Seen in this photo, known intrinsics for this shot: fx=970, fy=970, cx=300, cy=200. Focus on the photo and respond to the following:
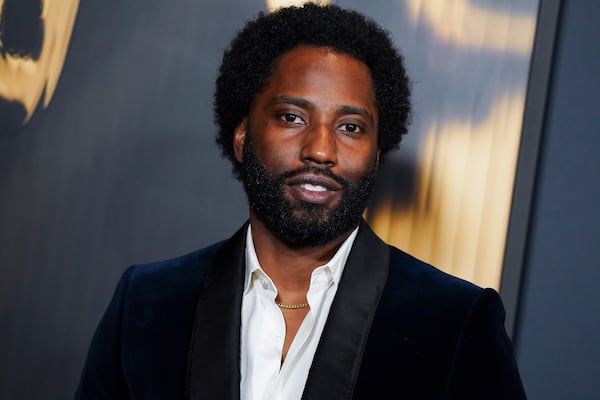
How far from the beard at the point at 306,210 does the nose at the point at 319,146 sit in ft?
0.06

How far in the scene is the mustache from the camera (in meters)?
2.01

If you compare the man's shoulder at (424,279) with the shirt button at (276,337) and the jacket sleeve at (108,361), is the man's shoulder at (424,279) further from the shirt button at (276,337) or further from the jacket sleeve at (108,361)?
the jacket sleeve at (108,361)

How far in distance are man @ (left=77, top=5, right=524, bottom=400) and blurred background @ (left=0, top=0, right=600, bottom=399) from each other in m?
0.41

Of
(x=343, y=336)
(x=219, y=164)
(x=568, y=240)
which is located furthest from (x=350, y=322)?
(x=219, y=164)

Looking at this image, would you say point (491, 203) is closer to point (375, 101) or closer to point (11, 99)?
point (375, 101)

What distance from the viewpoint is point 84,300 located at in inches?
117

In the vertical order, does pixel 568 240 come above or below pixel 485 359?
above

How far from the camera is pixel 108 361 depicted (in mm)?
2215

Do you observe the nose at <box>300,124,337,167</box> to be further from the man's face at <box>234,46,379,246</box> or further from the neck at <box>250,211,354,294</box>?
the neck at <box>250,211,354,294</box>

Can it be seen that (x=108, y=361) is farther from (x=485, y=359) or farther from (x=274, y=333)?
(x=485, y=359)

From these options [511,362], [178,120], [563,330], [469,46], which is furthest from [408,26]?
[511,362]

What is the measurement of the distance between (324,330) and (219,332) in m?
0.24

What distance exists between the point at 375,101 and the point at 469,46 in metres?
0.57

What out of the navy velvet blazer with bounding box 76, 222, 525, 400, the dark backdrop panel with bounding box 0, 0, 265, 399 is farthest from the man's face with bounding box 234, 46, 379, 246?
the dark backdrop panel with bounding box 0, 0, 265, 399
